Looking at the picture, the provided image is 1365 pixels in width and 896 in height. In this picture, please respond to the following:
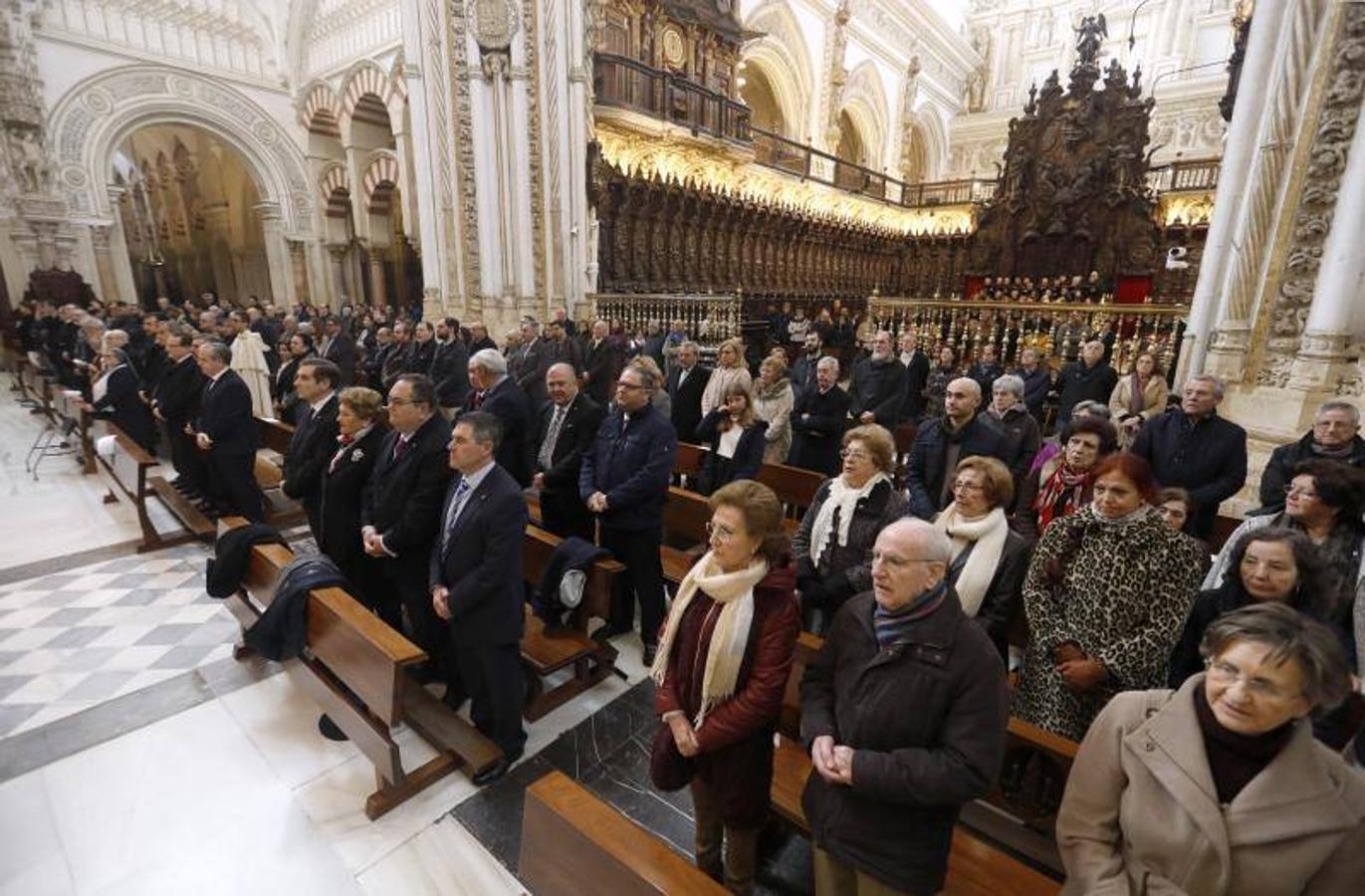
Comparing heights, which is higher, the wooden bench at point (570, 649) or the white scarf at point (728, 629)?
the white scarf at point (728, 629)

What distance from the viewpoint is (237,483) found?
4578mm

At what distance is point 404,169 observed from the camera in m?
13.0

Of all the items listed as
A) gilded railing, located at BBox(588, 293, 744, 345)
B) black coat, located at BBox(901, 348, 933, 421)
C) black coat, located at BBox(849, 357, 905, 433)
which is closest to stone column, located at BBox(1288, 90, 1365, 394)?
→ black coat, located at BBox(901, 348, 933, 421)

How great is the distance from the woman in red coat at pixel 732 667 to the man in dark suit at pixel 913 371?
490 cm

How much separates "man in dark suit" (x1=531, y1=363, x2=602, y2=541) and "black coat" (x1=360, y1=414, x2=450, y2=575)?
942 millimetres

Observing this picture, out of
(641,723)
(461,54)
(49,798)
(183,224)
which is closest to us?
(49,798)

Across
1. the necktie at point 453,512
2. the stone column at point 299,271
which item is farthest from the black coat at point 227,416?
the stone column at point 299,271

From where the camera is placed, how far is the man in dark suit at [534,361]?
20.1ft

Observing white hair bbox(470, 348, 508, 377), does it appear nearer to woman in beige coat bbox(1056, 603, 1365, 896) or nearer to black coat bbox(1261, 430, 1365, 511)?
woman in beige coat bbox(1056, 603, 1365, 896)

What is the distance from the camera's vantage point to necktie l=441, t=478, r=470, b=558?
247 centimetres

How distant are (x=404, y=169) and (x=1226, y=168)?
13.6 metres

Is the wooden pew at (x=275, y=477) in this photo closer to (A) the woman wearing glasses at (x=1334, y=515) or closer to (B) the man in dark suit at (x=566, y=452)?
(B) the man in dark suit at (x=566, y=452)

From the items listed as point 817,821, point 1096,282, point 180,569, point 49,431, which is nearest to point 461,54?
point 49,431

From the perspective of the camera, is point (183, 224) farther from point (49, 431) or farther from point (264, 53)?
point (49, 431)
